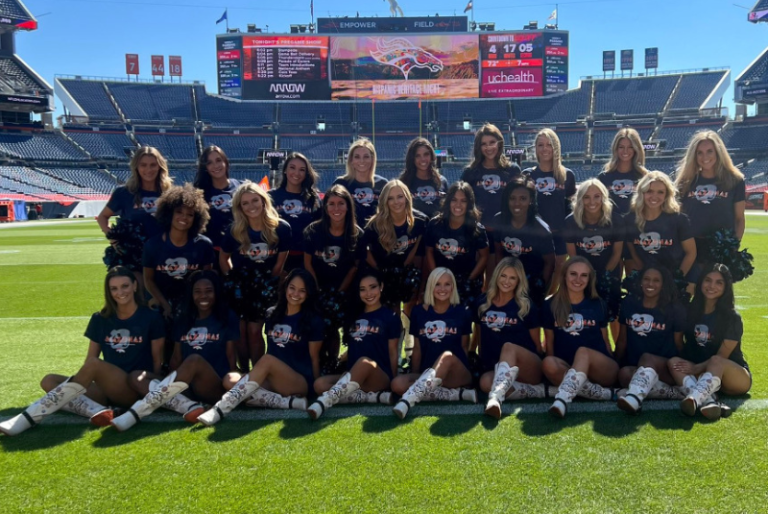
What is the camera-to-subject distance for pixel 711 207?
3617 mm

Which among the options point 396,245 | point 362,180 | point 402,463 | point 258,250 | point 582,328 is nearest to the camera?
point 402,463

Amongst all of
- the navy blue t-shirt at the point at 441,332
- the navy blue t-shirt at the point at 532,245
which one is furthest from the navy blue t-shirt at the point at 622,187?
the navy blue t-shirt at the point at 441,332

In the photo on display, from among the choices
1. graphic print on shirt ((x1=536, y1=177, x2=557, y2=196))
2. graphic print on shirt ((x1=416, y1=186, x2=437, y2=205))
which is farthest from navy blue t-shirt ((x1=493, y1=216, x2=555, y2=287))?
graphic print on shirt ((x1=416, y1=186, x2=437, y2=205))

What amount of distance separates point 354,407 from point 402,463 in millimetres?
777

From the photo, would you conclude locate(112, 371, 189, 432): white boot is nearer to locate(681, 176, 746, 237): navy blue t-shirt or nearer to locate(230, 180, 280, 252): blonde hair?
locate(230, 180, 280, 252): blonde hair

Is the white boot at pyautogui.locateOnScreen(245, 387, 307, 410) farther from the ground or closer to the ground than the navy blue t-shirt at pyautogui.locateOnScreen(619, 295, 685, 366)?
closer to the ground

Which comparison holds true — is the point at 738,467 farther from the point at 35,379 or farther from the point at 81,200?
the point at 81,200

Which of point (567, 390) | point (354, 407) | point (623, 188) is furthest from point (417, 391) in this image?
point (623, 188)

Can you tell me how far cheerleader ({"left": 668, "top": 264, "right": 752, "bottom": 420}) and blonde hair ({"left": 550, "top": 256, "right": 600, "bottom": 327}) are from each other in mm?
565

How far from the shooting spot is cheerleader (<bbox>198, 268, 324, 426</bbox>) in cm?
306

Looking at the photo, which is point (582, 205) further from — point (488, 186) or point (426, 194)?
point (426, 194)

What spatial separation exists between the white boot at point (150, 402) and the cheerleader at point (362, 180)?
1803 millimetres

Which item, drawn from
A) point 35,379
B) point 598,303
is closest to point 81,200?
point 35,379

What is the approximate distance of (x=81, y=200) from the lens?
31984 mm
